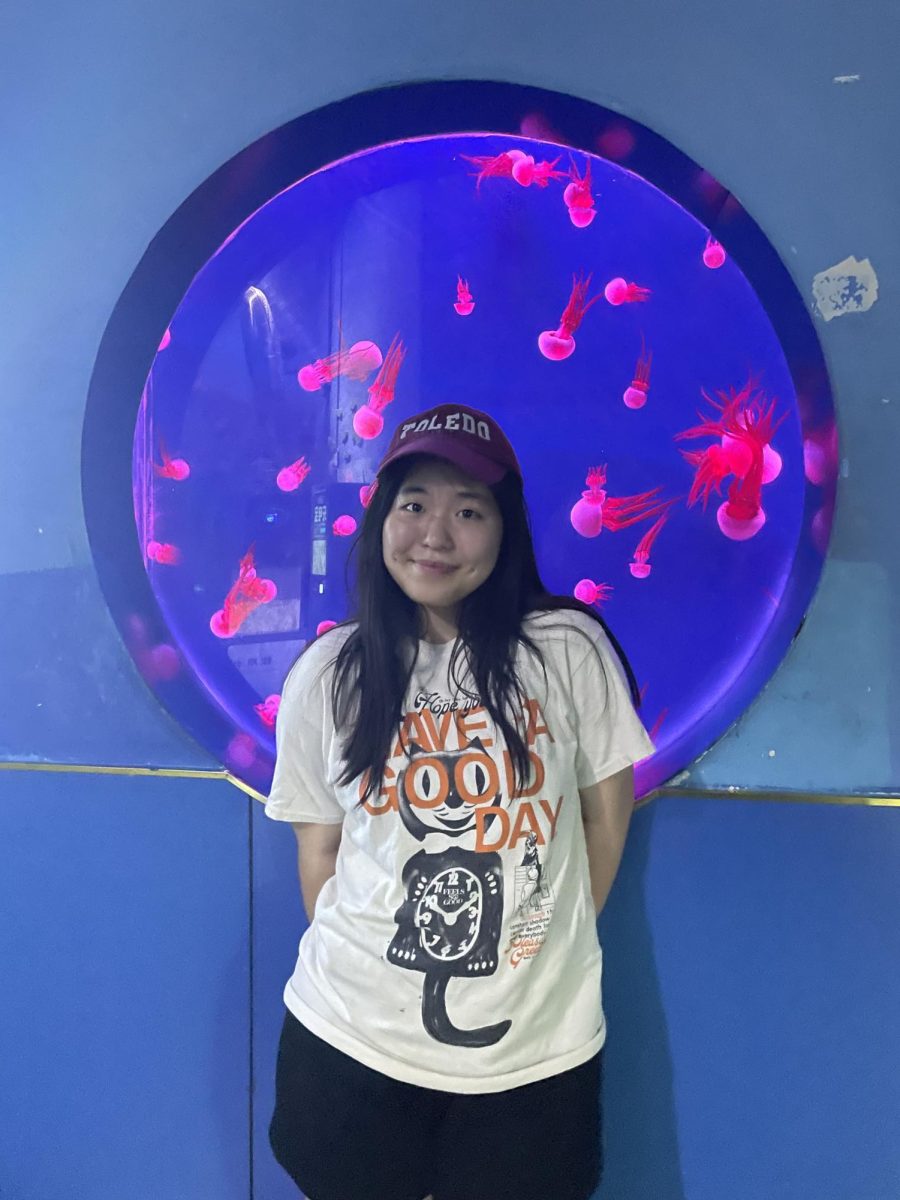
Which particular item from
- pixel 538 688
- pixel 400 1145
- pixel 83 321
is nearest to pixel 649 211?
pixel 538 688

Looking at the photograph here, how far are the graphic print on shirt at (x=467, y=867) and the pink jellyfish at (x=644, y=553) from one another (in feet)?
1.82

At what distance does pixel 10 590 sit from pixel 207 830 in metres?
0.62

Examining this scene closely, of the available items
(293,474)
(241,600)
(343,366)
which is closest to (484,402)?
(343,366)

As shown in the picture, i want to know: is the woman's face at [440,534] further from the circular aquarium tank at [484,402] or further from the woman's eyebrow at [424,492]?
the circular aquarium tank at [484,402]

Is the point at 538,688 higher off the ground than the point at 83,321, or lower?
lower

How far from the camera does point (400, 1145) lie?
1.09m

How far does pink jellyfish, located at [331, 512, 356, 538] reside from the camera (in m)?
1.67

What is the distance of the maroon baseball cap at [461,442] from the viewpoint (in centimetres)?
115

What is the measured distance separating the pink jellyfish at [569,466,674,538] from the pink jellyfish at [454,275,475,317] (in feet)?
1.28

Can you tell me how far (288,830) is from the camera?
1.50 m

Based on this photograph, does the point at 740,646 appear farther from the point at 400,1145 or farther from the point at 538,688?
the point at 400,1145

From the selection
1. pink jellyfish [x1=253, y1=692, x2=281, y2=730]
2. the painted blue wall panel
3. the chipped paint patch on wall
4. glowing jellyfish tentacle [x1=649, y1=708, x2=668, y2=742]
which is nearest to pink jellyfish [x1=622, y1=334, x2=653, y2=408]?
the chipped paint patch on wall

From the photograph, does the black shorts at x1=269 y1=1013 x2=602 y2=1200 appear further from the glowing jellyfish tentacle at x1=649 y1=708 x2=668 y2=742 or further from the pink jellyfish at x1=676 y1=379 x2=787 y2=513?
the pink jellyfish at x1=676 y1=379 x2=787 y2=513

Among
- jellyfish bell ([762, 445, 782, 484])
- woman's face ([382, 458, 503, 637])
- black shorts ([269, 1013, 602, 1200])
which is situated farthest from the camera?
jellyfish bell ([762, 445, 782, 484])
